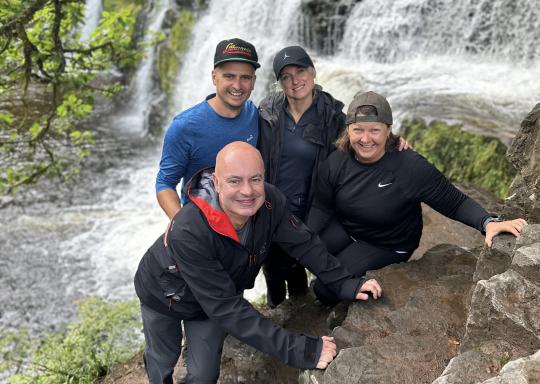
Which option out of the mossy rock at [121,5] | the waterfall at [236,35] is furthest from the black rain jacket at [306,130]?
the mossy rock at [121,5]

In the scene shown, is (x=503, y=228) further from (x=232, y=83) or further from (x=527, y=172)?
(x=232, y=83)

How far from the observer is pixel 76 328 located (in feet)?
22.6

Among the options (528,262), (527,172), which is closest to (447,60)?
(527,172)

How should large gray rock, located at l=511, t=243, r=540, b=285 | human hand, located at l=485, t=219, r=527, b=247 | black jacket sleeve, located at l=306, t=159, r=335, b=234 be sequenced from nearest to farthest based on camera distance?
1. large gray rock, located at l=511, t=243, r=540, b=285
2. human hand, located at l=485, t=219, r=527, b=247
3. black jacket sleeve, located at l=306, t=159, r=335, b=234

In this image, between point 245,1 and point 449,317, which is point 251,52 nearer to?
point 449,317

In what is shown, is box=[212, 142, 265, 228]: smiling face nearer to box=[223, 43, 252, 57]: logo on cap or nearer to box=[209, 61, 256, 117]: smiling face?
box=[209, 61, 256, 117]: smiling face

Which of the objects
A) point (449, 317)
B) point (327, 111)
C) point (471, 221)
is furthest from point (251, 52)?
point (449, 317)

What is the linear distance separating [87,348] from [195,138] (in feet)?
12.0

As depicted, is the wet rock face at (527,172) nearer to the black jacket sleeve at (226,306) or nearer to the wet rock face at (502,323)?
the wet rock face at (502,323)

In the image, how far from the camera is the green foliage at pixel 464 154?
715 centimetres

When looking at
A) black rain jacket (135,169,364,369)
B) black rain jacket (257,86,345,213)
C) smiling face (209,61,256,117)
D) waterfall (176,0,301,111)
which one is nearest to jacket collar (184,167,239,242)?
black rain jacket (135,169,364,369)

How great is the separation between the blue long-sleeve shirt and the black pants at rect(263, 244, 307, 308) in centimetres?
108

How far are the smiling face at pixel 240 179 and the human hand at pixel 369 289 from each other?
42.5 inches

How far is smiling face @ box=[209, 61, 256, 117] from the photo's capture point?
380 centimetres
